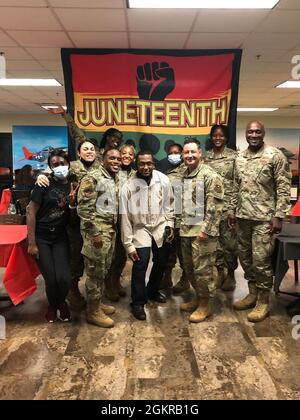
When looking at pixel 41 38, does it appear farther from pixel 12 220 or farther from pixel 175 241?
pixel 175 241

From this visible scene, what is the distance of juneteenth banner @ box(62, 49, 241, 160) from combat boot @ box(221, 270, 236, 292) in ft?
4.86

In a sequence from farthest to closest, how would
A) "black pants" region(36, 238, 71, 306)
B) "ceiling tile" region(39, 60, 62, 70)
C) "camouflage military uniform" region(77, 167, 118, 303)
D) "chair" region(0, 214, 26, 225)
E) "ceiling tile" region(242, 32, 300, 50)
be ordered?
"ceiling tile" region(39, 60, 62, 70) < "ceiling tile" region(242, 32, 300, 50) < "chair" region(0, 214, 26, 225) < "black pants" region(36, 238, 71, 306) < "camouflage military uniform" region(77, 167, 118, 303)

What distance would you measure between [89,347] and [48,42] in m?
3.48

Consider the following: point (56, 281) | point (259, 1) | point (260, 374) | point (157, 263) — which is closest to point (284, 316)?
point (260, 374)

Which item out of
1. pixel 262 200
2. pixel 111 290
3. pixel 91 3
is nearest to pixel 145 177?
pixel 262 200

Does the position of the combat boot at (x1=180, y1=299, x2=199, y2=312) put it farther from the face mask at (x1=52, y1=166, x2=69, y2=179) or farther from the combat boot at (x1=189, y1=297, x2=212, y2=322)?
the face mask at (x1=52, y1=166, x2=69, y2=179)

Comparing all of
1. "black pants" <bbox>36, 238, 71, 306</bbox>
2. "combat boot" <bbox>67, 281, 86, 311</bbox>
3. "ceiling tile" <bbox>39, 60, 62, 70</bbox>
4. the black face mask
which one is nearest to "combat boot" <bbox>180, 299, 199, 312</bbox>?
"combat boot" <bbox>67, 281, 86, 311</bbox>

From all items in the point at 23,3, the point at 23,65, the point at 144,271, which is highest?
the point at 23,65

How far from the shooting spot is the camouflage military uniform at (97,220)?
2725 millimetres

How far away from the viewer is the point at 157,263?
322cm

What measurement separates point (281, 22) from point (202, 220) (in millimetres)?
2268

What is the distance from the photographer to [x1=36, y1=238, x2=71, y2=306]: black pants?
2.83 metres

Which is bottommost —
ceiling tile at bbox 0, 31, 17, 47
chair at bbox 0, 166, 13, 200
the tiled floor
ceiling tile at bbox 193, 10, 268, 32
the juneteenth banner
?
the tiled floor

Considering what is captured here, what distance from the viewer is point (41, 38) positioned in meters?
4.05
